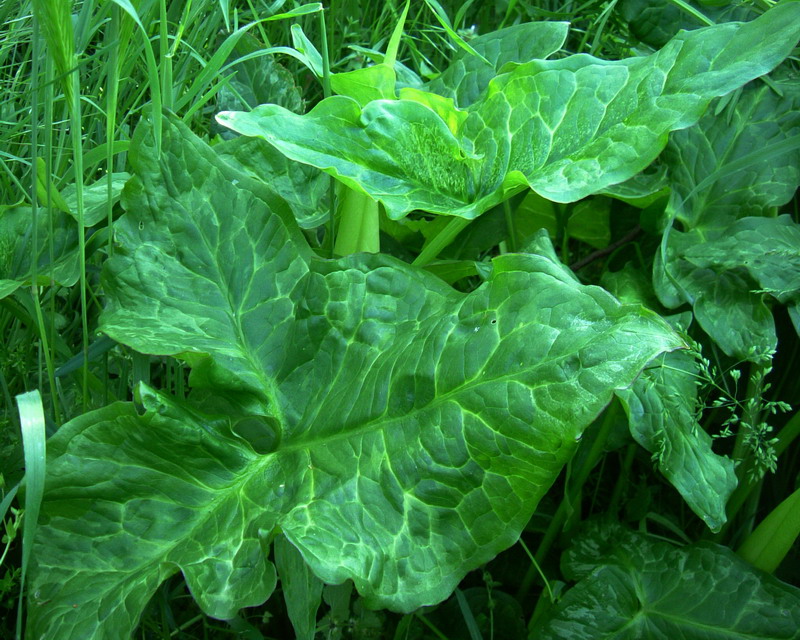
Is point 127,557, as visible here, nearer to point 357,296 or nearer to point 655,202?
point 357,296

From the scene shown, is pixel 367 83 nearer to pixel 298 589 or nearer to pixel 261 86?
pixel 261 86

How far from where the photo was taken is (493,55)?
3.56 feet

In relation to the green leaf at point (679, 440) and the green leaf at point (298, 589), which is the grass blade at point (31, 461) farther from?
the green leaf at point (679, 440)

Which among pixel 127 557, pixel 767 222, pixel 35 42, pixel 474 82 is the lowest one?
pixel 127 557

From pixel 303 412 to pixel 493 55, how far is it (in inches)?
22.4

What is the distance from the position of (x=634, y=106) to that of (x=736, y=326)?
0.32 meters

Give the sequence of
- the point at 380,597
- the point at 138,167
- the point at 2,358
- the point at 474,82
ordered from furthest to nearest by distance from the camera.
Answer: the point at 474,82
the point at 2,358
the point at 138,167
the point at 380,597

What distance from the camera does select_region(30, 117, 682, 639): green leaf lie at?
667 millimetres

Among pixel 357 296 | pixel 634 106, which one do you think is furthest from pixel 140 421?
pixel 634 106

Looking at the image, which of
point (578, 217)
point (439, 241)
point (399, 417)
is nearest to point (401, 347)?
point (399, 417)

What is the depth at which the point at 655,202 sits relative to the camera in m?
1.06

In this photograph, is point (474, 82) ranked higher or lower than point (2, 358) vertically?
higher

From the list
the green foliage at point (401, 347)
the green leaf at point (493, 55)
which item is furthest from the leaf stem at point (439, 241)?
the green leaf at point (493, 55)

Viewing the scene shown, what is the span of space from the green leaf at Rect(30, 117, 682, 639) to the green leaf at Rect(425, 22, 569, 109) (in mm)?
321
